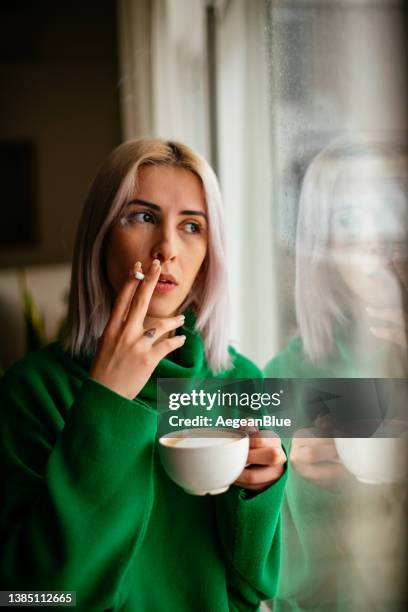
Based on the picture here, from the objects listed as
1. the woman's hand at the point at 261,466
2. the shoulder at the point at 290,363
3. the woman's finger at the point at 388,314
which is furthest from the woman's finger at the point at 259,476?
the woman's finger at the point at 388,314

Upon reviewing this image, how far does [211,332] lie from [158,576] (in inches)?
11.0

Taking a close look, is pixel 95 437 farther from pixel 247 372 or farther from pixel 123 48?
pixel 123 48

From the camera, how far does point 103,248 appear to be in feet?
1.94

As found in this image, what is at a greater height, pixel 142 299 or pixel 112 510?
pixel 142 299

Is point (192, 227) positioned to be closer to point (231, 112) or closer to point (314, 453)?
point (231, 112)

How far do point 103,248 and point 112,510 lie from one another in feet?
0.93

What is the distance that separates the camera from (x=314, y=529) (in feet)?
2.00

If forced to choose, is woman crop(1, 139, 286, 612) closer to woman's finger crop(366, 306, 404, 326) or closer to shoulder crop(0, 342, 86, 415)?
shoulder crop(0, 342, 86, 415)

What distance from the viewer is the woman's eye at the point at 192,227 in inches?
22.8

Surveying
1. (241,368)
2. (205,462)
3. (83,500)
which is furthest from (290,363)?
(83,500)

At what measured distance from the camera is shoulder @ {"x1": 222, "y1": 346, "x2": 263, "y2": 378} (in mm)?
598

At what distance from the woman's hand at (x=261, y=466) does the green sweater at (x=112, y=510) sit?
0.01m

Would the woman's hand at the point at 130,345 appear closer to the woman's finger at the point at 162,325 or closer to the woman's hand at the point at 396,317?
the woman's finger at the point at 162,325

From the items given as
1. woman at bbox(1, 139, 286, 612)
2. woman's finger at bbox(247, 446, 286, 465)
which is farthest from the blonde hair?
woman's finger at bbox(247, 446, 286, 465)
